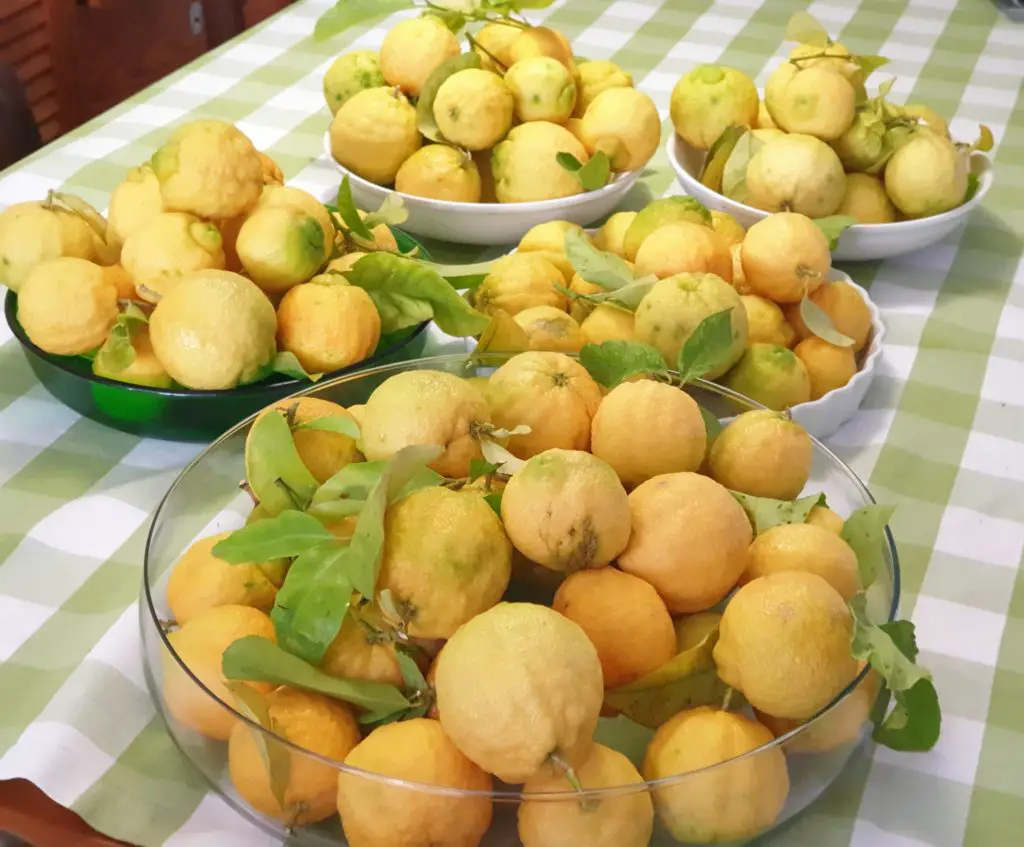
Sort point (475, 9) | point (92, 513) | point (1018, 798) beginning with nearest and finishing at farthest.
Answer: point (1018, 798) → point (92, 513) → point (475, 9)

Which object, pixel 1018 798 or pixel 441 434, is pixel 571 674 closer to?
pixel 441 434

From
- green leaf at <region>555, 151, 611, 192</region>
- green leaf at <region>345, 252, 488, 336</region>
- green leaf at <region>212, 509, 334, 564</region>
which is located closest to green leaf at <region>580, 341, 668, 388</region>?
green leaf at <region>345, 252, 488, 336</region>

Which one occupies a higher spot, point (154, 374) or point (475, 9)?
point (475, 9)

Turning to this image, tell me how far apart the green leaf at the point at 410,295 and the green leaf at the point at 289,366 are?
89 millimetres

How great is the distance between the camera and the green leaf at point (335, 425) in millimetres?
579

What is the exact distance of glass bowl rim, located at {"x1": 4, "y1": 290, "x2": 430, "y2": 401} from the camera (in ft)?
2.40

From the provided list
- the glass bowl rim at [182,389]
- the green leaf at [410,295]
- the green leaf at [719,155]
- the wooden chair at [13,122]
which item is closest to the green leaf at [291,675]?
the glass bowl rim at [182,389]

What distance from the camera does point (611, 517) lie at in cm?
51

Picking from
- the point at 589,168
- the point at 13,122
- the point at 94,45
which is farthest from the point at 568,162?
the point at 94,45

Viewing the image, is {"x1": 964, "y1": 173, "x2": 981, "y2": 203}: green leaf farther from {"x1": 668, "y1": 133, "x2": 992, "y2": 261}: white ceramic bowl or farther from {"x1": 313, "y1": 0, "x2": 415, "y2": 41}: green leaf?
{"x1": 313, "y1": 0, "x2": 415, "y2": 41}: green leaf

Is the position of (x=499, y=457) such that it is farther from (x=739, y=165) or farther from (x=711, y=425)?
(x=739, y=165)

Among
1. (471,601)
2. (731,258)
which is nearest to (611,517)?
(471,601)

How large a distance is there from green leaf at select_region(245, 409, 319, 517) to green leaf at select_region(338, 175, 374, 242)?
12.0 inches

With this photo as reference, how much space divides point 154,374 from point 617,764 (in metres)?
0.46
